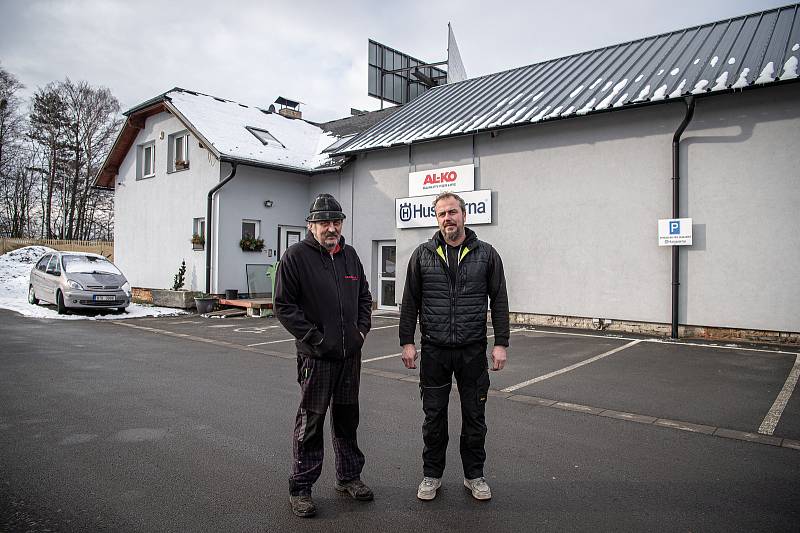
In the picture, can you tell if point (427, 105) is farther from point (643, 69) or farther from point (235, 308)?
point (235, 308)

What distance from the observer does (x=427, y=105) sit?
57.5 feet

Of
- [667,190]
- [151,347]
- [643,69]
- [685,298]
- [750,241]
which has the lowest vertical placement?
[151,347]

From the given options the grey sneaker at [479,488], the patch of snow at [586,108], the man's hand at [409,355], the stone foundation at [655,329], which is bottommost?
the grey sneaker at [479,488]

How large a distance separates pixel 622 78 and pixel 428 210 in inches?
217

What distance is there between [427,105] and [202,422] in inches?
563

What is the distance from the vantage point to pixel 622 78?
12.4 m

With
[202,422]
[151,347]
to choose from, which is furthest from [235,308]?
[202,422]

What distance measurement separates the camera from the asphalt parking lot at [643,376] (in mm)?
5336

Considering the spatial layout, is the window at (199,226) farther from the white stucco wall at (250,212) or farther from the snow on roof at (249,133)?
the snow on roof at (249,133)

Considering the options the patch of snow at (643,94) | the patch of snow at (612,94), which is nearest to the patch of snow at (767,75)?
the patch of snow at (643,94)

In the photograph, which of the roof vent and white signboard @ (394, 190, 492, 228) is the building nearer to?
white signboard @ (394, 190, 492, 228)

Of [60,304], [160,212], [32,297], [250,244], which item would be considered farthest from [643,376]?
[32,297]

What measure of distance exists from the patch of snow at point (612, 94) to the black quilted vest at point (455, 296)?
890 centimetres

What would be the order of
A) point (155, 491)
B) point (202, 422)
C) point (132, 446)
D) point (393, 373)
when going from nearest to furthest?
point (155, 491)
point (132, 446)
point (202, 422)
point (393, 373)
